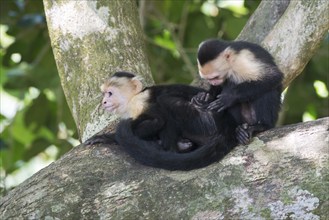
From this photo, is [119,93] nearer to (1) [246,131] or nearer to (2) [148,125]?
(2) [148,125]

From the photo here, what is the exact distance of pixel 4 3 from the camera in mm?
4980

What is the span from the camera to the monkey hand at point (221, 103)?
2.93 m

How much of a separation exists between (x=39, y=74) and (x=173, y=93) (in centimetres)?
197

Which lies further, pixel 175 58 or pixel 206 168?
pixel 175 58

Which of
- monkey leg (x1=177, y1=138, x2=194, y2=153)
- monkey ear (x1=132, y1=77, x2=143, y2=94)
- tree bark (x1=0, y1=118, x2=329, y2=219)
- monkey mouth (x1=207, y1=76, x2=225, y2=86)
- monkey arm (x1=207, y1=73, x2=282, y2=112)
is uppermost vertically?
monkey ear (x1=132, y1=77, x2=143, y2=94)

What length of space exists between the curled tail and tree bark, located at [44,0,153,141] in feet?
2.53

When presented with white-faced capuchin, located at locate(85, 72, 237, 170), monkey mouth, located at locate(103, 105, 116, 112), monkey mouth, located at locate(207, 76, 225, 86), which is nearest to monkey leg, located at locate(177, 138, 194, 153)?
white-faced capuchin, located at locate(85, 72, 237, 170)

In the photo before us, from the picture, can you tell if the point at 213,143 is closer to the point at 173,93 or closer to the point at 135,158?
the point at 135,158

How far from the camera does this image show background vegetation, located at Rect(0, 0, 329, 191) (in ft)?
15.9

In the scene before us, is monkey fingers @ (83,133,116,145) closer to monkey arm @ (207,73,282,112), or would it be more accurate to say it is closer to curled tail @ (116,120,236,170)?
curled tail @ (116,120,236,170)

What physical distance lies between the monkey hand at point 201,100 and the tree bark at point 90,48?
45 centimetres

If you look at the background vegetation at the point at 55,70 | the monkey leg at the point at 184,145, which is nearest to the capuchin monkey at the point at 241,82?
the monkey leg at the point at 184,145

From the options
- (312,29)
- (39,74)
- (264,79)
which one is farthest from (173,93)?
(39,74)

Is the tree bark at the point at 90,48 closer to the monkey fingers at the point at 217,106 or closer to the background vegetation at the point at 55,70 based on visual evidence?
the monkey fingers at the point at 217,106
